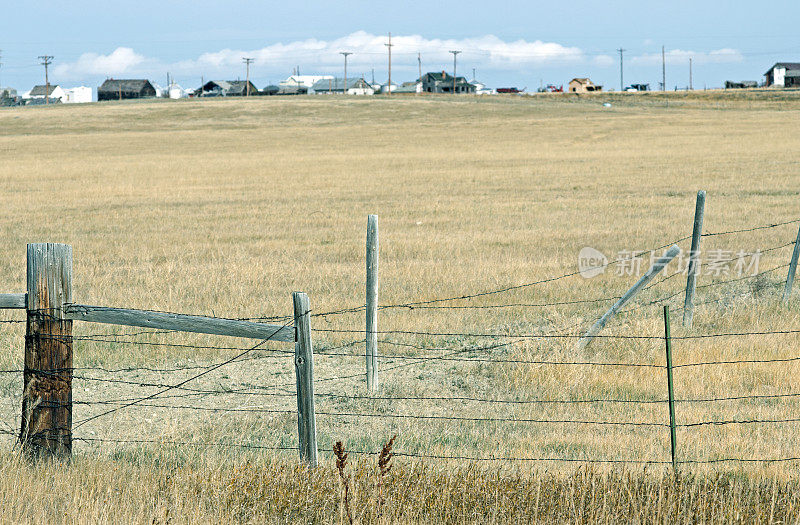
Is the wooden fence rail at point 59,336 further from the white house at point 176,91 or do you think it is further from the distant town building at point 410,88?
the white house at point 176,91

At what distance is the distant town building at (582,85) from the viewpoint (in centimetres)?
15262

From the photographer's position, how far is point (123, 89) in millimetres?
152625

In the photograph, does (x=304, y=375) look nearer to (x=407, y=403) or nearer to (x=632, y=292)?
(x=407, y=403)

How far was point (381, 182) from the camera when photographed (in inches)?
1280

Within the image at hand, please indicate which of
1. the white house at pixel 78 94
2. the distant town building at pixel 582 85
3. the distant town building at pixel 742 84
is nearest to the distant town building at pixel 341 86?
the distant town building at pixel 582 85

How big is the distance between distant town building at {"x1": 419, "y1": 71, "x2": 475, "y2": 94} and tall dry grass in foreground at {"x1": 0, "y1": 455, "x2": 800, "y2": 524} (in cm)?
15645

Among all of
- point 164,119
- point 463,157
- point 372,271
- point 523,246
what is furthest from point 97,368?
point 164,119

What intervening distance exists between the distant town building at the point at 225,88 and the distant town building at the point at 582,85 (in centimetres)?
5539

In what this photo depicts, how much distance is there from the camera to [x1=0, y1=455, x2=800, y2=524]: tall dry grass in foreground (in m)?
4.52

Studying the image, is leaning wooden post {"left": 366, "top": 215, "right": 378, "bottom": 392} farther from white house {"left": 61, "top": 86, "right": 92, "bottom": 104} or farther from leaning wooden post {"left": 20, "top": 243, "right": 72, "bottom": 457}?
white house {"left": 61, "top": 86, "right": 92, "bottom": 104}

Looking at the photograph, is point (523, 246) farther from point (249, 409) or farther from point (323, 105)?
point (323, 105)

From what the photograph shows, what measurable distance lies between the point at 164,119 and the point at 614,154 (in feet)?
166

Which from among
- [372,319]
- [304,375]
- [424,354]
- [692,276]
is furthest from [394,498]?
[692,276]

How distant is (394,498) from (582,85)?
155 m
